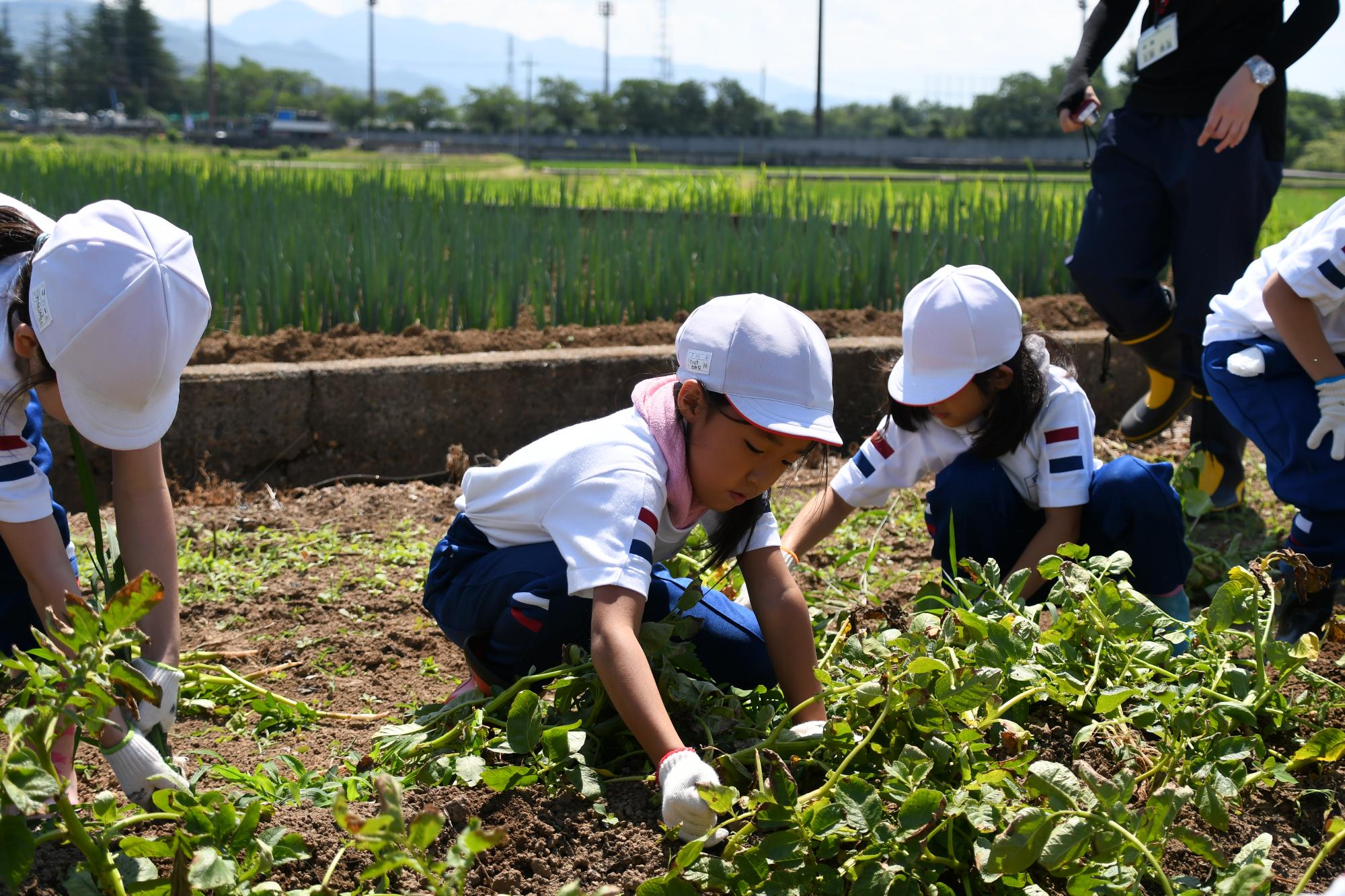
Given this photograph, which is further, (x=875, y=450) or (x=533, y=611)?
(x=875, y=450)

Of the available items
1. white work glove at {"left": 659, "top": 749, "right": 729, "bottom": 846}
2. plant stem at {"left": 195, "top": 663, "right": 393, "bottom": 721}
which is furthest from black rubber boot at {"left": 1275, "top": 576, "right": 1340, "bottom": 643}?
plant stem at {"left": 195, "top": 663, "right": 393, "bottom": 721}

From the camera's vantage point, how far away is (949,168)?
72.7 ft

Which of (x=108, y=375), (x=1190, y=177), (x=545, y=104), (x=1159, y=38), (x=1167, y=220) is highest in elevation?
(x=545, y=104)

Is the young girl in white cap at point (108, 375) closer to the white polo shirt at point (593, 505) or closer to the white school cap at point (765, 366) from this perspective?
the white polo shirt at point (593, 505)

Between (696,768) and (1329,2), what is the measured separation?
259 centimetres

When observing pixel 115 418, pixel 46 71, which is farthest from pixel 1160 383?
pixel 46 71

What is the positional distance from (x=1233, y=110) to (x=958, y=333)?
1.33 m

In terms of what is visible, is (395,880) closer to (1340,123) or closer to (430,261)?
(430,261)

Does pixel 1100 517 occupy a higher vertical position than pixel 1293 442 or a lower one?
lower

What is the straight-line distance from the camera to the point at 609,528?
1.53 metres

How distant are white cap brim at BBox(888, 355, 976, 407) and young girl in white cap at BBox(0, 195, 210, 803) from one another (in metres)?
1.19

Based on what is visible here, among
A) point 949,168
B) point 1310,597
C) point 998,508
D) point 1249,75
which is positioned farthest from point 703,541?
point 949,168

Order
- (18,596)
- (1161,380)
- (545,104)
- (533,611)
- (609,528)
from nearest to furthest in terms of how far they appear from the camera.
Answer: (609,528) → (533,611) → (18,596) → (1161,380) → (545,104)

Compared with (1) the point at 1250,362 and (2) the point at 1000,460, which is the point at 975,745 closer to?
(2) the point at 1000,460
